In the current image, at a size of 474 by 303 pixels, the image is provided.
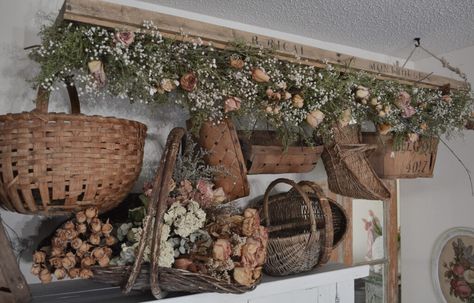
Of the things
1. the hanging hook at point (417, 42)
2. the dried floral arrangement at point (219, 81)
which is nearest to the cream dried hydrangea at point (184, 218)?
the dried floral arrangement at point (219, 81)

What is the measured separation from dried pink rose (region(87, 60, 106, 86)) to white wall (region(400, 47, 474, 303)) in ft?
5.72

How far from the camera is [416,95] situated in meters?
1.55

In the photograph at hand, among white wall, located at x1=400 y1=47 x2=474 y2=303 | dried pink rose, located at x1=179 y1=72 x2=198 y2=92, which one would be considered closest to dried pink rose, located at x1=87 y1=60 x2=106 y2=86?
dried pink rose, located at x1=179 y1=72 x2=198 y2=92

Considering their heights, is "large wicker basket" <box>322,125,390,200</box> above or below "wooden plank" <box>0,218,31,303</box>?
above

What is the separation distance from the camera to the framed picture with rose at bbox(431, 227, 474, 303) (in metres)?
1.81

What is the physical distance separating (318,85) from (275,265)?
594 millimetres

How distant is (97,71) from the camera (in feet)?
2.89

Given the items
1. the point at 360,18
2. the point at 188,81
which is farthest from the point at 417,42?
the point at 188,81

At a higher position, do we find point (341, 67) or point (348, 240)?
point (341, 67)

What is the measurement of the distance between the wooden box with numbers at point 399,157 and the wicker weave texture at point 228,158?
0.67 m

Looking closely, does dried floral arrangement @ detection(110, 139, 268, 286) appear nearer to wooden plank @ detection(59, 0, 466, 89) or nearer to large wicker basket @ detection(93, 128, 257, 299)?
large wicker basket @ detection(93, 128, 257, 299)

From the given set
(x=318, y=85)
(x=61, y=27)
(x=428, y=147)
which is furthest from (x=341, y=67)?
(x=61, y=27)

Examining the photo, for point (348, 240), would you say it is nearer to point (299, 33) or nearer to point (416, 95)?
point (416, 95)

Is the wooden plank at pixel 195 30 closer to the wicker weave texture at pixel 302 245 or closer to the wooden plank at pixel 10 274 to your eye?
the wicker weave texture at pixel 302 245
